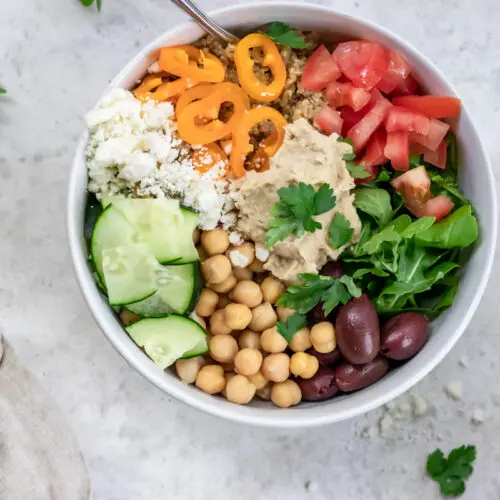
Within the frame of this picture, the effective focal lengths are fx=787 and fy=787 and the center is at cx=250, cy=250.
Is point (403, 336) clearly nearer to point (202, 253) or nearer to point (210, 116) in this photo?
point (202, 253)

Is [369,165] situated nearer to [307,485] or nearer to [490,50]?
[490,50]

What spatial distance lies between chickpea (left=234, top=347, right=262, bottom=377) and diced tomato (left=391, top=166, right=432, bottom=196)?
1.49ft

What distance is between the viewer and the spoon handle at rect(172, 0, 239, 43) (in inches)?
62.1

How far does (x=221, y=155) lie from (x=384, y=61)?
1.26 ft

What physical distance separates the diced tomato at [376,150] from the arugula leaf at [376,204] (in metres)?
0.06

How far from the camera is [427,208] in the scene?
1610 mm

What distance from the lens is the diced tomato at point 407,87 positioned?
1.65 metres

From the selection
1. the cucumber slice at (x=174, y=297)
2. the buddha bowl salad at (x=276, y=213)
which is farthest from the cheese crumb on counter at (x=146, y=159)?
the cucumber slice at (x=174, y=297)

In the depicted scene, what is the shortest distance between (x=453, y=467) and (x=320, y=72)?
0.96 m

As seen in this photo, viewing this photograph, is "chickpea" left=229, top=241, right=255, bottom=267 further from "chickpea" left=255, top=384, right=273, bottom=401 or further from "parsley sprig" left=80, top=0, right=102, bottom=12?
"parsley sprig" left=80, top=0, right=102, bottom=12

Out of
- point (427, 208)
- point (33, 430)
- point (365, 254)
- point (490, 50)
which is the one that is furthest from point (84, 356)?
point (490, 50)

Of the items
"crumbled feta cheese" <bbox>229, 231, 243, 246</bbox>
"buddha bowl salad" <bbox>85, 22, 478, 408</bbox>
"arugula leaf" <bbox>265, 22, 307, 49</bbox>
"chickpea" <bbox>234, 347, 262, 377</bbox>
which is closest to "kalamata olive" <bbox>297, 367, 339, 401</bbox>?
"buddha bowl salad" <bbox>85, 22, 478, 408</bbox>

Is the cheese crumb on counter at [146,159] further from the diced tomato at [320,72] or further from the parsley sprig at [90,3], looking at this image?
the parsley sprig at [90,3]

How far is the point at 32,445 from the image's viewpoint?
168cm
